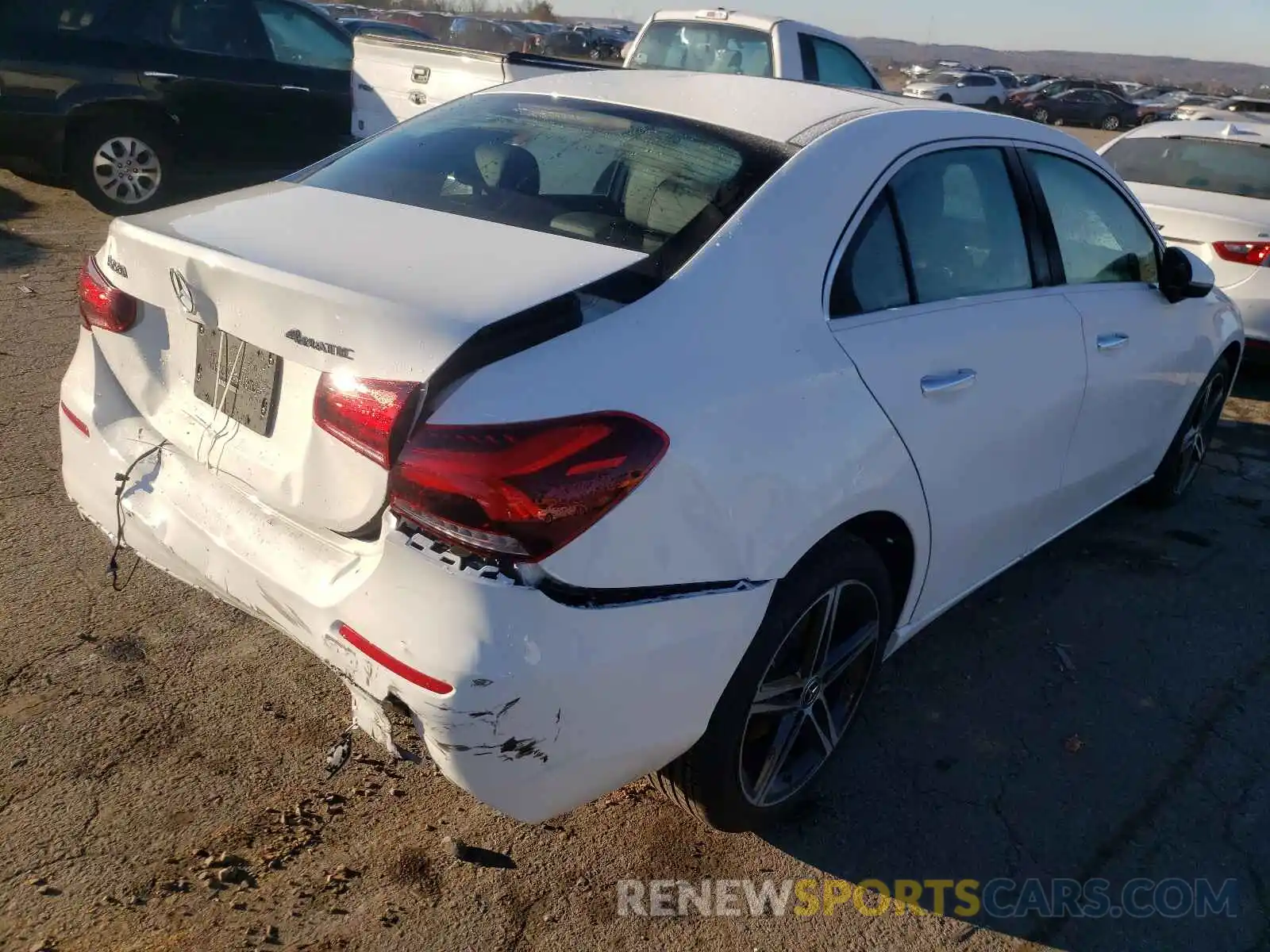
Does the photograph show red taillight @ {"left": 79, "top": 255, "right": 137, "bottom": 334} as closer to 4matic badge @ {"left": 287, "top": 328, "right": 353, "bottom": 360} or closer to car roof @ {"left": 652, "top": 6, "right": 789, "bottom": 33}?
4matic badge @ {"left": 287, "top": 328, "right": 353, "bottom": 360}

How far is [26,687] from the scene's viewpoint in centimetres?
295

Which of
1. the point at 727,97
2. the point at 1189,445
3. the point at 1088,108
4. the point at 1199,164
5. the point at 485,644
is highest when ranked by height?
the point at 1088,108

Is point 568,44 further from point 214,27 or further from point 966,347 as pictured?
point 966,347

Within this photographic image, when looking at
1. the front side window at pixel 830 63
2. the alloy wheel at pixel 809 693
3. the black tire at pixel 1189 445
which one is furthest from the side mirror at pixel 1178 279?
the front side window at pixel 830 63

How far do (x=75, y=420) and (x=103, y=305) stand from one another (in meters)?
0.32

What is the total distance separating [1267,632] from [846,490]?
2469mm

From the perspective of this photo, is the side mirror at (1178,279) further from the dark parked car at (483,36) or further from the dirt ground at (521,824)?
the dark parked car at (483,36)

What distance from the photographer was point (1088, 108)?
36219 mm

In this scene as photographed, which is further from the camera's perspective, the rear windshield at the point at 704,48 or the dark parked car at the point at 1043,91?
the dark parked car at the point at 1043,91

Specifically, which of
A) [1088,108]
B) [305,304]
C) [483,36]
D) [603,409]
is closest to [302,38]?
[305,304]

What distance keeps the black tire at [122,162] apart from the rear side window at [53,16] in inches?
27.0

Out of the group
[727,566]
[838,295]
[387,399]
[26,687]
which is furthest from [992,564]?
[26,687]

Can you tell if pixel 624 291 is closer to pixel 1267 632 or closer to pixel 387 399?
pixel 387 399

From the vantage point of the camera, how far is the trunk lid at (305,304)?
2029 millimetres
